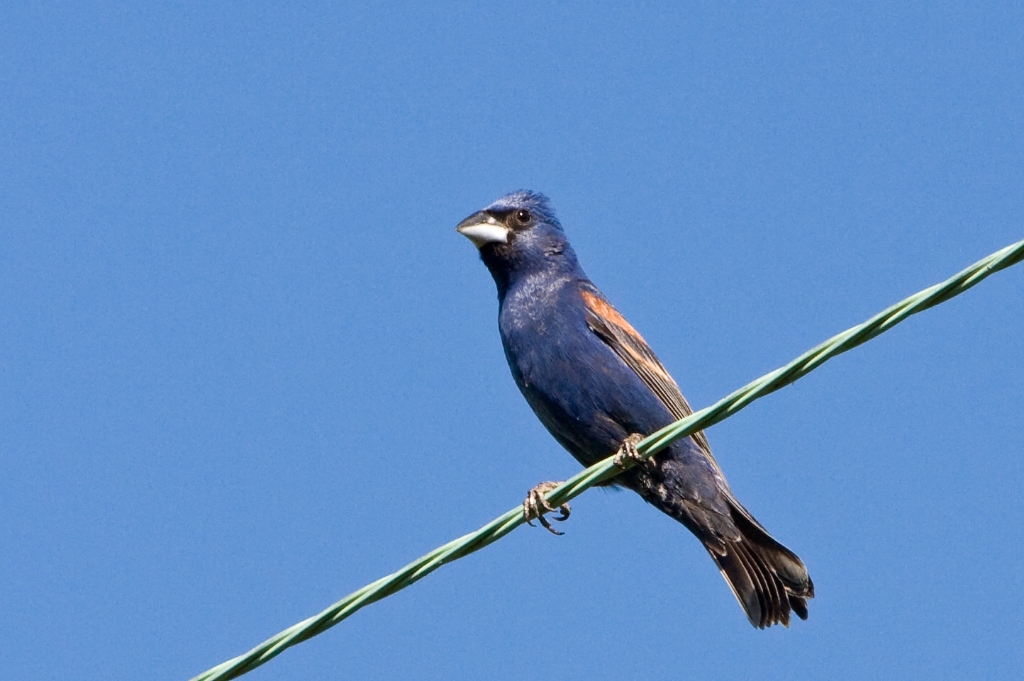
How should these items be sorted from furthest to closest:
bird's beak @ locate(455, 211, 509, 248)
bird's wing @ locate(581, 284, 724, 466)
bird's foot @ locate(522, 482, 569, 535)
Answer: bird's beak @ locate(455, 211, 509, 248)
bird's wing @ locate(581, 284, 724, 466)
bird's foot @ locate(522, 482, 569, 535)

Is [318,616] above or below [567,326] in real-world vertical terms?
below

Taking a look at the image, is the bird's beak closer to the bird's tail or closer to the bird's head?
the bird's head

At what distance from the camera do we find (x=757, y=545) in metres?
7.25

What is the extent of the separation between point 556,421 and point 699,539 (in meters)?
0.98

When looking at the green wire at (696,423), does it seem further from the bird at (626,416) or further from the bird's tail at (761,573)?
the bird's tail at (761,573)

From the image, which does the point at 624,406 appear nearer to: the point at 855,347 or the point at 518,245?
the point at 518,245

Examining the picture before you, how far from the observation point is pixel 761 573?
23.6ft

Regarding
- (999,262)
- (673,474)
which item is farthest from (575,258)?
(999,262)

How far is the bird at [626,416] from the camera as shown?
7137 mm

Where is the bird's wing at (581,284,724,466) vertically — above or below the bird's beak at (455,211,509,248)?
below

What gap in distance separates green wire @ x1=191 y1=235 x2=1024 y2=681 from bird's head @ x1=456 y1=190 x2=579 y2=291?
3.78 metres

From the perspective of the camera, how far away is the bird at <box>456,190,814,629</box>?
23.4ft

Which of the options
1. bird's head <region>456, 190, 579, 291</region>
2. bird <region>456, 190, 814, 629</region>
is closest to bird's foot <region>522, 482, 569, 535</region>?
bird <region>456, 190, 814, 629</region>

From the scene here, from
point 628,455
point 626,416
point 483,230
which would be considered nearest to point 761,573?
point 626,416
